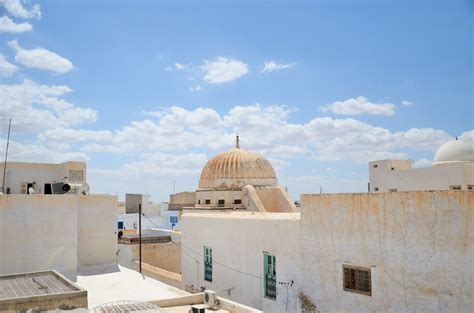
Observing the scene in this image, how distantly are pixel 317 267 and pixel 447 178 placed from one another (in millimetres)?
10973

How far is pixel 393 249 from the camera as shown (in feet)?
34.1

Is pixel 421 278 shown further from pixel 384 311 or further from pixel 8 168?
pixel 8 168

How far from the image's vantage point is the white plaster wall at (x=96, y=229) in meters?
14.5

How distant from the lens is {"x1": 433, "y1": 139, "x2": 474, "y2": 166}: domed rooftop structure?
70.3 ft

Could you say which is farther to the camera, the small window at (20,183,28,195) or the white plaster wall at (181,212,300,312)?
the small window at (20,183,28,195)

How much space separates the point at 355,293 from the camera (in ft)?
36.8

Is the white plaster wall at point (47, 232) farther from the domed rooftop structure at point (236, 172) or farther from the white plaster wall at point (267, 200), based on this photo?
the domed rooftop structure at point (236, 172)

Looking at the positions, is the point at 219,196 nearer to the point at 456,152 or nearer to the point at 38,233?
the point at 38,233

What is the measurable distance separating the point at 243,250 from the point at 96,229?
512 centimetres

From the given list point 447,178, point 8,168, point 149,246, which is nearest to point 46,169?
point 8,168

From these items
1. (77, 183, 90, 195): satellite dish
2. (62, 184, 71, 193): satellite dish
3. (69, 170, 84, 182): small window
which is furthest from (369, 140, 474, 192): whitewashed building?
(62, 184, 71, 193): satellite dish

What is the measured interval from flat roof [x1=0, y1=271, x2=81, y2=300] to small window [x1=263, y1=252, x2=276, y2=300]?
23.0 feet

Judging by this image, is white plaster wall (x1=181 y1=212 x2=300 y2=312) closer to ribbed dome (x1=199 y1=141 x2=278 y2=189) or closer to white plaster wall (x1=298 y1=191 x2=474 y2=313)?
white plaster wall (x1=298 y1=191 x2=474 y2=313)

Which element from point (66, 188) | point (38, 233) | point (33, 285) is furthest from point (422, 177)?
point (33, 285)
